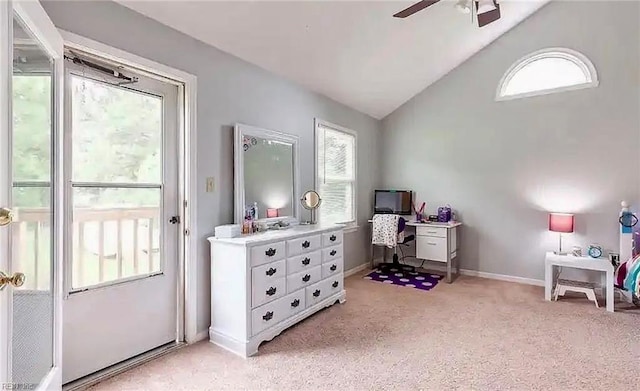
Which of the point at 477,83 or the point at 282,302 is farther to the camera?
the point at 477,83

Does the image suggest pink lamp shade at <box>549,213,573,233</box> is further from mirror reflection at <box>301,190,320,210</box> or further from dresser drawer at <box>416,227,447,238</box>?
mirror reflection at <box>301,190,320,210</box>

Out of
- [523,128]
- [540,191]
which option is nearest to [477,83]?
[523,128]

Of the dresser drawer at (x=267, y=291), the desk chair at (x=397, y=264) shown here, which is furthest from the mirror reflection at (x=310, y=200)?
the desk chair at (x=397, y=264)

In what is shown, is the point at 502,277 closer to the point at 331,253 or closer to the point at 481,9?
the point at 331,253

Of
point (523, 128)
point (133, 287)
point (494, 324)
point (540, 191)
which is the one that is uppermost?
point (523, 128)

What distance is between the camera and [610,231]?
12.2 feet

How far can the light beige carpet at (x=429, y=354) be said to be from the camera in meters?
2.00

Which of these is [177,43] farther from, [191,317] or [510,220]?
[510,220]

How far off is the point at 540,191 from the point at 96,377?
15.3ft

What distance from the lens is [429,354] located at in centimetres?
234

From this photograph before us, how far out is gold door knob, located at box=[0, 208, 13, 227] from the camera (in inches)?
38.7

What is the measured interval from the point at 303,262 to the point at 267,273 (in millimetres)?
451

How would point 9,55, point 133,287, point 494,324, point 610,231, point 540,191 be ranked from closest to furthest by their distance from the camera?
point 9,55
point 133,287
point 494,324
point 610,231
point 540,191

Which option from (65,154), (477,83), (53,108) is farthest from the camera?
(477,83)
